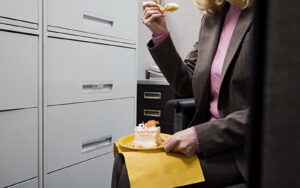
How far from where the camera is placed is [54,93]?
3.64ft

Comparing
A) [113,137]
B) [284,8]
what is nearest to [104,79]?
[113,137]

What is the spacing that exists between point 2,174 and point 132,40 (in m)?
0.92

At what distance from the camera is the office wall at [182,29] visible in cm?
209

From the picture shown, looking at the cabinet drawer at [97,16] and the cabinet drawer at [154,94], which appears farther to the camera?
the cabinet drawer at [154,94]

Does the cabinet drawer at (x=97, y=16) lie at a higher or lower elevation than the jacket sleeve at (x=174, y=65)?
higher

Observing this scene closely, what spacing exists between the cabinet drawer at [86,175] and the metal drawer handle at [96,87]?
32cm

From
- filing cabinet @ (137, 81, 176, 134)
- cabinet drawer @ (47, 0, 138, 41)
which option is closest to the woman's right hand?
cabinet drawer @ (47, 0, 138, 41)

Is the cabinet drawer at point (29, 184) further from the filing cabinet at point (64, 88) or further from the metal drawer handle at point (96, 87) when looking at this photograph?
the metal drawer handle at point (96, 87)

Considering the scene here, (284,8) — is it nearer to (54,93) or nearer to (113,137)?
(54,93)

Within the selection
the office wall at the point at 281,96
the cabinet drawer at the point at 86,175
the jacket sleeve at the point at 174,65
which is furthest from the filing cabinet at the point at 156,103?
the office wall at the point at 281,96

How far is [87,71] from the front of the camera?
1.27 meters

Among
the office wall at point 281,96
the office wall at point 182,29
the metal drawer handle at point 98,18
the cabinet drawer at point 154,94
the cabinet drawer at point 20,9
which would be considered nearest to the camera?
the office wall at point 281,96

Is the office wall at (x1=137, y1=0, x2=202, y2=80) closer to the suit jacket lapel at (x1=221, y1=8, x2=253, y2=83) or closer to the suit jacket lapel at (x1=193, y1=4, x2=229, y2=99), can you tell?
the suit jacket lapel at (x1=193, y1=4, x2=229, y2=99)

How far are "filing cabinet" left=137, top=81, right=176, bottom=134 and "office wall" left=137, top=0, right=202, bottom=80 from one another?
334 mm
